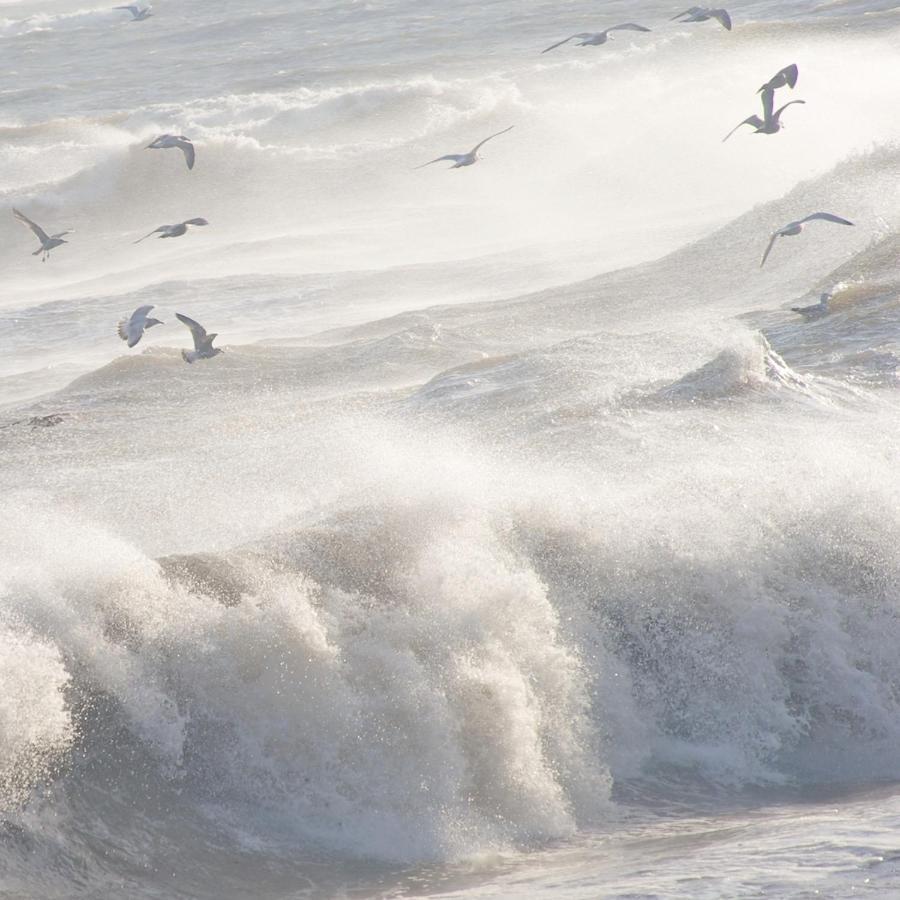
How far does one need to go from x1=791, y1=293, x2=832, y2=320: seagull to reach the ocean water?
16cm

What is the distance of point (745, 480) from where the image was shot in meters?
9.15

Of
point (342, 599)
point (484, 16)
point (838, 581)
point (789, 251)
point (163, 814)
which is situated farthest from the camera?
point (484, 16)

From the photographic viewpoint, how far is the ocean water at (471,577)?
6.24m

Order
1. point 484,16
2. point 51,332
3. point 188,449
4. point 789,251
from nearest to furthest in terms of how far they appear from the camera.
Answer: point 188,449
point 789,251
point 51,332
point 484,16

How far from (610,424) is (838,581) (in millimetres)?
3223

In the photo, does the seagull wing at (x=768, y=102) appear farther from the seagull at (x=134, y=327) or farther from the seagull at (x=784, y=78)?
the seagull at (x=134, y=327)

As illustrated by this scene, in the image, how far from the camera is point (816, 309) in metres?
14.0

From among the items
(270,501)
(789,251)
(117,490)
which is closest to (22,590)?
(270,501)

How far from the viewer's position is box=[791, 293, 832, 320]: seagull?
13.9m

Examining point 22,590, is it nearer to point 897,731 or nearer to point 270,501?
point 270,501

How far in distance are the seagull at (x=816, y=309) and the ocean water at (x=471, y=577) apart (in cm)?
16

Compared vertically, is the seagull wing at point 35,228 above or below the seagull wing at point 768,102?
below

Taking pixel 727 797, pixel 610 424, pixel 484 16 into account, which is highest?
pixel 484 16

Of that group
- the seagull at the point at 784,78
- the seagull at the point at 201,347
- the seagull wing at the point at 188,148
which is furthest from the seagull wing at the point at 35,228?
the seagull at the point at 784,78
